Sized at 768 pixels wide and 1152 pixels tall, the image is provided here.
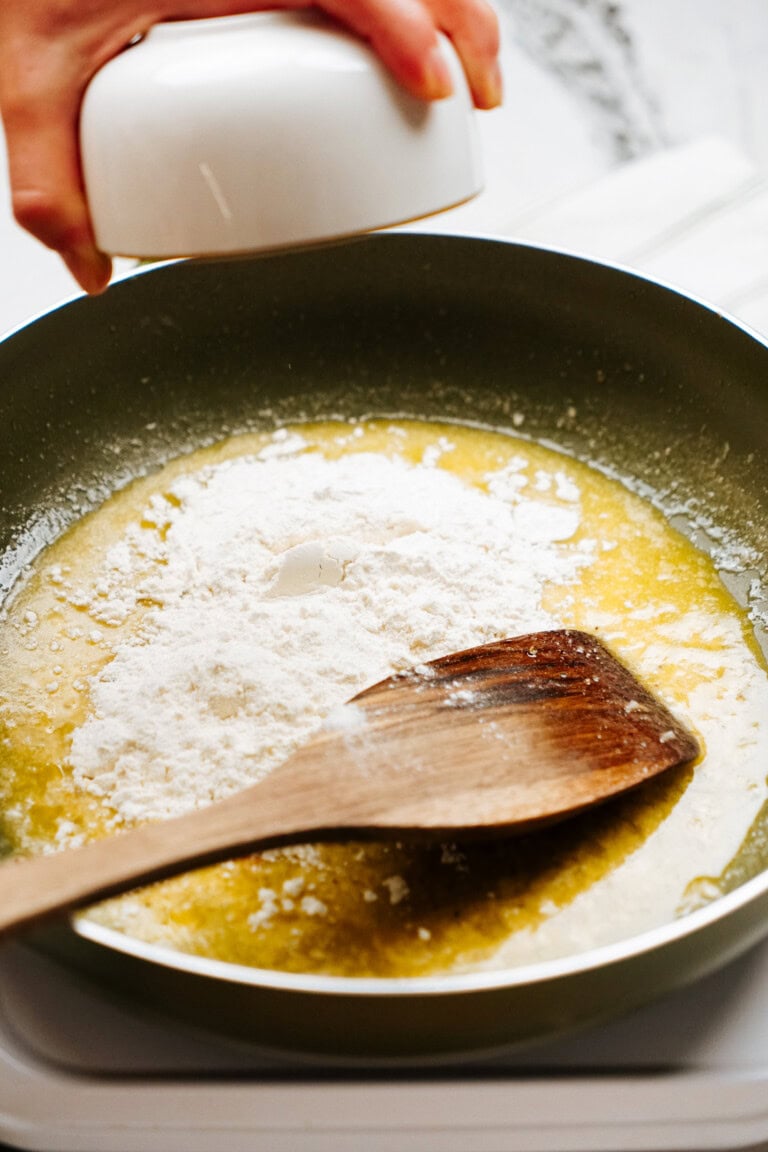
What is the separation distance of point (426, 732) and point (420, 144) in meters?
0.29

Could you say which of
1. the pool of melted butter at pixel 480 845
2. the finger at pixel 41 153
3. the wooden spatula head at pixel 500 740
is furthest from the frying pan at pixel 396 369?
the finger at pixel 41 153

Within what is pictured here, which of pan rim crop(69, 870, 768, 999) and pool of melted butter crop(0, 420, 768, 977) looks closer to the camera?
pan rim crop(69, 870, 768, 999)

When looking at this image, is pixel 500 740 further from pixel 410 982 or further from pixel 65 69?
pixel 65 69

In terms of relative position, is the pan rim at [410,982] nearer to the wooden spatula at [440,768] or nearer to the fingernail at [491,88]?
the wooden spatula at [440,768]

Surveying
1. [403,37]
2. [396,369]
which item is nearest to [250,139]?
[403,37]

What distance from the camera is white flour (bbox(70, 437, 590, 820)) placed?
0.57 meters

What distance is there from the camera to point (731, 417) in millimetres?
734

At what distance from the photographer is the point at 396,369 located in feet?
2.73

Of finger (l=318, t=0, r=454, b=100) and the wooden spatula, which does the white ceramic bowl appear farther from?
the wooden spatula

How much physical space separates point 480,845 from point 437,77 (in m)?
0.38

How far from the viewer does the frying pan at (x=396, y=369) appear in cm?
73

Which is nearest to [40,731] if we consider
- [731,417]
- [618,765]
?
[618,765]

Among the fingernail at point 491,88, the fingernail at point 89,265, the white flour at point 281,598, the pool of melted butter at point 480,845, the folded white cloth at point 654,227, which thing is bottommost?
the pool of melted butter at point 480,845

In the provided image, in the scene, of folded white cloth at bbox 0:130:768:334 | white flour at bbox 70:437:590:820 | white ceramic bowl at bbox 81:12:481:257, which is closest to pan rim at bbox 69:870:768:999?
white flour at bbox 70:437:590:820
